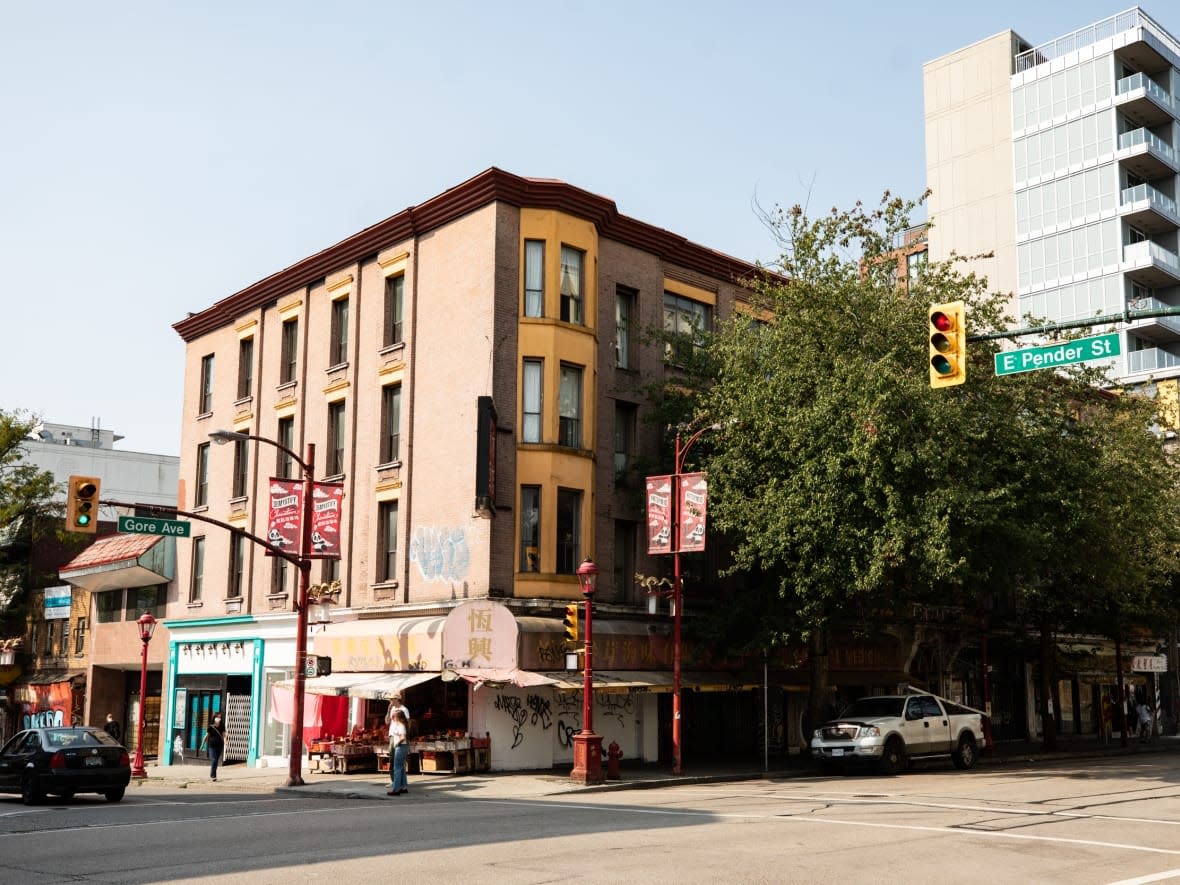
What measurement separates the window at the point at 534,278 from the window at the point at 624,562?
6269 mm

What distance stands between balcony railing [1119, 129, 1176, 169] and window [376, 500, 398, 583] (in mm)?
48235

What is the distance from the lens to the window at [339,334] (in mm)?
35875

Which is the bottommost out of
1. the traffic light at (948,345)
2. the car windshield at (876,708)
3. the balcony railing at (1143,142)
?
the car windshield at (876,708)

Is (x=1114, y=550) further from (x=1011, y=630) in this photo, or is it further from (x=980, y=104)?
(x=980, y=104)

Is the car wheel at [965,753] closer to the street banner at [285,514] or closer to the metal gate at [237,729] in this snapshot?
the street banner at [285,514]

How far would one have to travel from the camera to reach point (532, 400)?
99.3 ft

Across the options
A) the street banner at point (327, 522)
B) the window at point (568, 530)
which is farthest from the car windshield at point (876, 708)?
the street banner at point (327, 522)

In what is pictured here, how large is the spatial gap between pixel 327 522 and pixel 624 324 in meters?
10.3

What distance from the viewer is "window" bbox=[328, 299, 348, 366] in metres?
35.9

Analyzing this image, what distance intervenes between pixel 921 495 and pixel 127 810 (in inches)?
672

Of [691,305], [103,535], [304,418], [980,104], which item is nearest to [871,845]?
[691,305]

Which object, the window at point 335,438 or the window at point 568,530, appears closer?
the window at point 568,530

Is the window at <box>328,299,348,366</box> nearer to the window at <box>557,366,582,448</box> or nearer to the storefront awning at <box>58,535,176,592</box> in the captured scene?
the window at <box>557,366,582,448</box>

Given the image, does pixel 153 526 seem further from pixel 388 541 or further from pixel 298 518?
pixel 388 541
